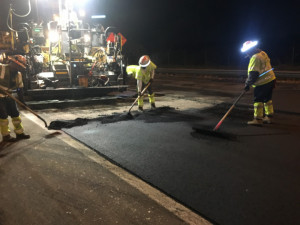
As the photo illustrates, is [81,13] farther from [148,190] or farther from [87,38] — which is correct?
[148,190]

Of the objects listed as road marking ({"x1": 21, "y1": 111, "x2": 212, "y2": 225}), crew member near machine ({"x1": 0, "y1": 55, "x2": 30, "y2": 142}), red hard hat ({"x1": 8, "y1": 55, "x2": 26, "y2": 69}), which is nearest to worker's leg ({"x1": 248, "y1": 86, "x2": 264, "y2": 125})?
road marking ({"x1": 21, "y1": 111, "x2": 212, "y2": 225})

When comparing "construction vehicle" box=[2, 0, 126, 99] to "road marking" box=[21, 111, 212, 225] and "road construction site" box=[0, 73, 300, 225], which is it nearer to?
"road construction site" box=[0, 73, 300, 225]

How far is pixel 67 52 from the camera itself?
443 inches

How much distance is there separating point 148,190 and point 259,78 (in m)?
4.37

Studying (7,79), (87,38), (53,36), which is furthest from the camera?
(87,38)

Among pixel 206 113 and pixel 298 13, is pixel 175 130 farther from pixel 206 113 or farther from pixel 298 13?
pixel 298 13

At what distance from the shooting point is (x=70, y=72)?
Answer: 1030 cm

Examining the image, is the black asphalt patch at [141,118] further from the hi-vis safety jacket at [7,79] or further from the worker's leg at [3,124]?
the hi-vis safety jacket at [7,79]

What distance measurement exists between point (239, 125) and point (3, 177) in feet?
16.2

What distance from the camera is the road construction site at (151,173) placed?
325 cm

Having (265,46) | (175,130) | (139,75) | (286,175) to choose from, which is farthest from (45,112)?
(265,46)

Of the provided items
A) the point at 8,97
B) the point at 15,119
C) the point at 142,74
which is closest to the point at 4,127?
the point at 15,119

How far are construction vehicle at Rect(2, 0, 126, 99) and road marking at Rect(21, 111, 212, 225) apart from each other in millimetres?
5372

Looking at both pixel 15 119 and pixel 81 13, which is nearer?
pixel 15 119
